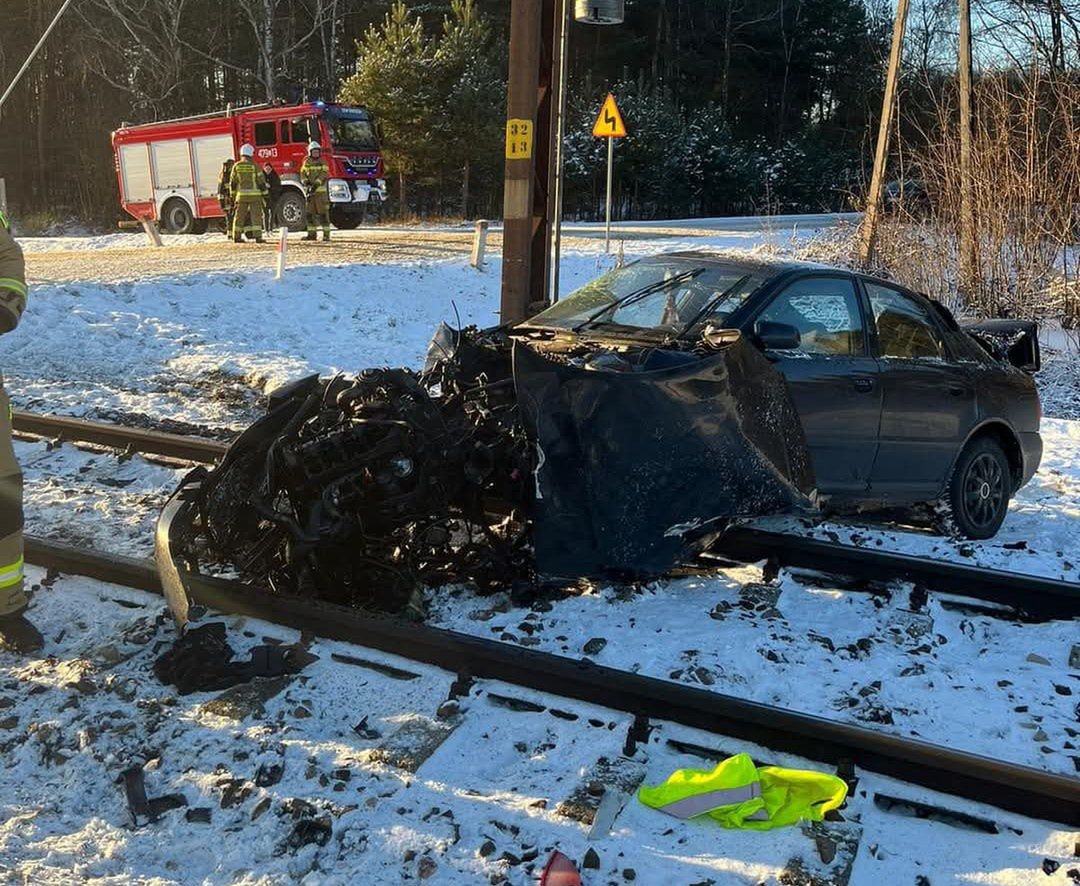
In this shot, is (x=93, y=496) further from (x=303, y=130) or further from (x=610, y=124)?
(x=303, y=130)

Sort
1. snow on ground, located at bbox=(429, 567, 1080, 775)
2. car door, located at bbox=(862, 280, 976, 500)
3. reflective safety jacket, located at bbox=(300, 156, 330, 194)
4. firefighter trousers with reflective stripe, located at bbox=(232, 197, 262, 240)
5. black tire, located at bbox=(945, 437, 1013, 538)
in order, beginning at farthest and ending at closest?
reflective safety jacket, located at bbox=(300, 156, 330, 194) → firefighter trousers with reflective stripe, located at bbox=(232, 197, 262, 240) → black tire, located at bbox=(945, 437, 1013, 538) → car door, located at bbox=(862, 280, 976, 500) → snow on ground, located at bbox=(429, 567, 1080, 775)

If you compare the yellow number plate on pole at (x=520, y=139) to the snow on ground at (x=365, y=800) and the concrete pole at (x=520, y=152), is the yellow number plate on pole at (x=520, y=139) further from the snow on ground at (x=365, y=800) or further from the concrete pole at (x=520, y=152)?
the snow on ground at (x=365, y=800)

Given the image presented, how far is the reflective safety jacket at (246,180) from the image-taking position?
19.8 metres

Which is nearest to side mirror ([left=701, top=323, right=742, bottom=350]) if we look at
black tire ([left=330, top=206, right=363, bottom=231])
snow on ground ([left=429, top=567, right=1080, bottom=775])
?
snow on ground ([left=429, top=567, right=1080, bottom=775])

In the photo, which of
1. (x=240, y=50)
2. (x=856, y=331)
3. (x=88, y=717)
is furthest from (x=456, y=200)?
(x=88, y=717)

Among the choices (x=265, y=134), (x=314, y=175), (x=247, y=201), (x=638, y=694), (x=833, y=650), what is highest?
(x=265, y=134)

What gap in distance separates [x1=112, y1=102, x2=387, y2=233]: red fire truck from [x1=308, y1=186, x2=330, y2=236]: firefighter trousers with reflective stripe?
1.80 metres

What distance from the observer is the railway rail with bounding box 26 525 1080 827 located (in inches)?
126

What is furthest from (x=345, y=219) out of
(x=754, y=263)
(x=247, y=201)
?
(x=754, y=263)

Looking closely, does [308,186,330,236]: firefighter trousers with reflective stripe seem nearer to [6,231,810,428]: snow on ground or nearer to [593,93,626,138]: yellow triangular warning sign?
[6,231,810,428]: snow on ground

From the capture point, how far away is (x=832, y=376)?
548 centimetres

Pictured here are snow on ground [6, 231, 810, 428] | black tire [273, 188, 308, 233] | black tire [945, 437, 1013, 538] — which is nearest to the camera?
black tire [945, 437, 1013, 538]

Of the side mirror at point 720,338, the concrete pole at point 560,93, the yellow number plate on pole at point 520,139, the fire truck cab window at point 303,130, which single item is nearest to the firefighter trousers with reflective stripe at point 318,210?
the fire truck cab window at point 303,130

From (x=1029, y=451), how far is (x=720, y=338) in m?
3.20
